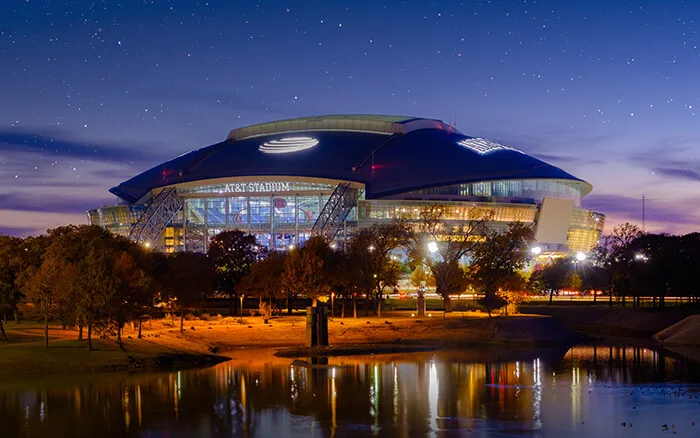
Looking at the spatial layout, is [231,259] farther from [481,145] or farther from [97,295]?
[481,145]

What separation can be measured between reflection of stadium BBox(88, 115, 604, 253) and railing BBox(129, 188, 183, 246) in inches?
7.1

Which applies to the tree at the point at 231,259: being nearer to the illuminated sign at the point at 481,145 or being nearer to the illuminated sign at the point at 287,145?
the illuminated sign at the point at 287,145

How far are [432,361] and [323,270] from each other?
1094 inches

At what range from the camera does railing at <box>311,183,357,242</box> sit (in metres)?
138

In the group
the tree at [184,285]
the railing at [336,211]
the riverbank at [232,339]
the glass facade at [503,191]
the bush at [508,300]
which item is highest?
the glass facade at [503,191]

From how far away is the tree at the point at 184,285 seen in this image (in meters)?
72.9

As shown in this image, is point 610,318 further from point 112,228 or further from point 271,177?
point 112,228

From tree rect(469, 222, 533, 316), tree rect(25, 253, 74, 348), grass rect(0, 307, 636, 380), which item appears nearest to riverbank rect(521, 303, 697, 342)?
tree rect(469, 222, 533, 316)

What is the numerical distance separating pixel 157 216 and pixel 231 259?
176 feet

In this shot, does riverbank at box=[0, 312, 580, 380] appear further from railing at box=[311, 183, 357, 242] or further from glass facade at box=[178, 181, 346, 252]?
glass facade at box=[178, 181, 346, 252]

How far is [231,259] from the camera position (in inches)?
4018

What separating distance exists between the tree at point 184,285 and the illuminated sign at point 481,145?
78782 millimetres

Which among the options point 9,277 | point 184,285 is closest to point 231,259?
point 184,285

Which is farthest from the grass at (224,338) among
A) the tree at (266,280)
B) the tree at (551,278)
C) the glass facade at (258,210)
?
the glass facade at (258,210)
